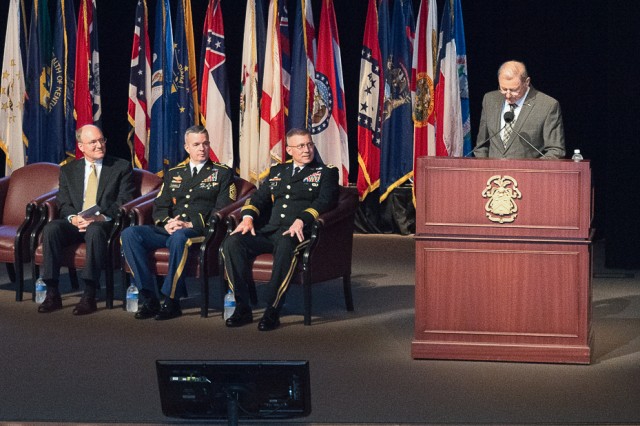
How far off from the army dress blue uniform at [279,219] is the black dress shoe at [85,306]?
0.90m

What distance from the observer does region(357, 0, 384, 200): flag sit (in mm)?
9680

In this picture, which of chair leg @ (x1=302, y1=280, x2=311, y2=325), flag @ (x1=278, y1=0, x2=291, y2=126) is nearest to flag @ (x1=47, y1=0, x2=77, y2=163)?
flag @ (x1=278, y1=0, x2=291, y2=126)

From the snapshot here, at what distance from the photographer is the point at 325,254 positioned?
6371 millimetres

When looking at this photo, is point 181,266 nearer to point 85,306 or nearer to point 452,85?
point 85,306

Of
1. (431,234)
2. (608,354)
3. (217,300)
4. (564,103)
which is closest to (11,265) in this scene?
(217,300)

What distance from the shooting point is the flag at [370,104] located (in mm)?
9680

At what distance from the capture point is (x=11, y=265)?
754cm

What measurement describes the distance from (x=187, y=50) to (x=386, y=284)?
3290mm

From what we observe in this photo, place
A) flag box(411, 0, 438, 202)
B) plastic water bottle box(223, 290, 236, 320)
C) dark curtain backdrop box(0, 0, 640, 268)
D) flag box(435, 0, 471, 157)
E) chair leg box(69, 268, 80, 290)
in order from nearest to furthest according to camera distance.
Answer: plastic water bottle box(223, 290, 236, 320)
chair leg box(69, 268, 80, 290)
dark curtain backdrop box(0, 0, 640, 268)
flag box(435, 0, 471, 157)
flag box(411, 0, 438, 202)

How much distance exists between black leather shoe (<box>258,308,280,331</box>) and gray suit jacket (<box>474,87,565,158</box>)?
1412 millimetres

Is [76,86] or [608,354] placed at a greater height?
[76,86]

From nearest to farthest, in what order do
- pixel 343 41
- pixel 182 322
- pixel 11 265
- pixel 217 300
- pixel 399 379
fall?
pixel 399 379 → pixel 182 322 → pixel 217 300 → pixel 11 265 → pixel 343 41

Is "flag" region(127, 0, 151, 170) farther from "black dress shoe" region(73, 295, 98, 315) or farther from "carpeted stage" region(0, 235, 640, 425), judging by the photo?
"black dress shoe" region(73, 295, 98, 315)

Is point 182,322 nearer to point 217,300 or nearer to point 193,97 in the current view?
point 217,300
